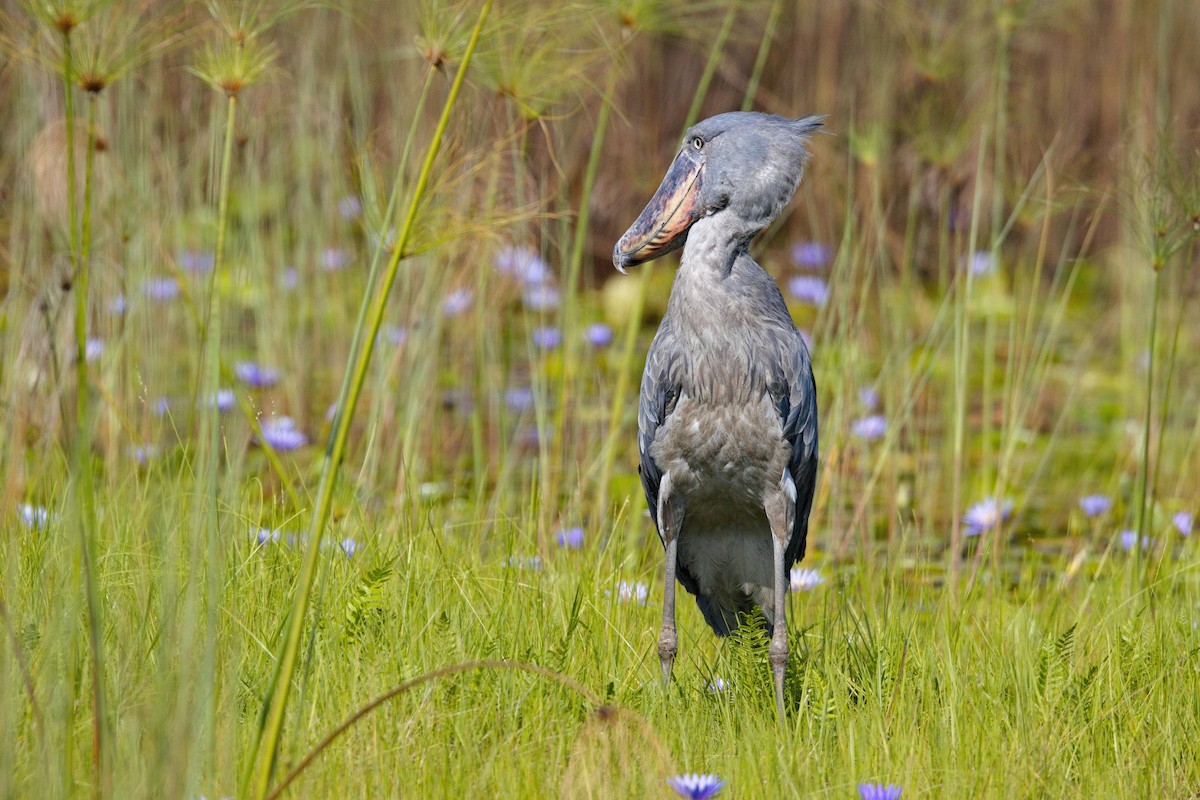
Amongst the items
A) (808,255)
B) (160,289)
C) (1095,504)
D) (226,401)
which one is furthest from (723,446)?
(808,255)

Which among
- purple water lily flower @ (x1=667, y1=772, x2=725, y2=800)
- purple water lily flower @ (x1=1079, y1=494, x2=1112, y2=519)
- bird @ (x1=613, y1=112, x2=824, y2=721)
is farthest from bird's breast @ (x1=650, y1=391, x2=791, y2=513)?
purple water lily flower @ (x1=1079, y1=494, x2=1112, y2=519)

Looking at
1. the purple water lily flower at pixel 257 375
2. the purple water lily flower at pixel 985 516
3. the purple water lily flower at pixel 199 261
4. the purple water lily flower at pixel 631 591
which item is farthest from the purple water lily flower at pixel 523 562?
the purple water lily flower at pixel 199 261

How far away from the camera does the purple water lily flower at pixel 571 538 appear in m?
3.51

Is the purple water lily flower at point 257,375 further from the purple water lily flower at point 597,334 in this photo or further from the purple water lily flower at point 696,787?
the purple water lily flower at point 696,787

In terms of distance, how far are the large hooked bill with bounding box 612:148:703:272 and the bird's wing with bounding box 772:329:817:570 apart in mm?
325

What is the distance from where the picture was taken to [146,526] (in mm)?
3180

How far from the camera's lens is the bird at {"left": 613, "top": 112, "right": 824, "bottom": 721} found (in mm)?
2947

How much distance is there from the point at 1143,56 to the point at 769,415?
450 cm

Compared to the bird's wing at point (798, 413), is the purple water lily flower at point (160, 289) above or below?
above

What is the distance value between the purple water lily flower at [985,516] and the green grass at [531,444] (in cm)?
6

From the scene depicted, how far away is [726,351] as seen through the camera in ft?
9.62

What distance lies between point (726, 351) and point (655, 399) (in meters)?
0.22

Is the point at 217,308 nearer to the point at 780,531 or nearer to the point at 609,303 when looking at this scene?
the point at 780,531

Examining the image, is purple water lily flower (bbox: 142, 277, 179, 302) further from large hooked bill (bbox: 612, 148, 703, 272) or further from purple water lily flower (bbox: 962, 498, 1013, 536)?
purple water lily flower (bbox: 962, 498, 1013, 536)
